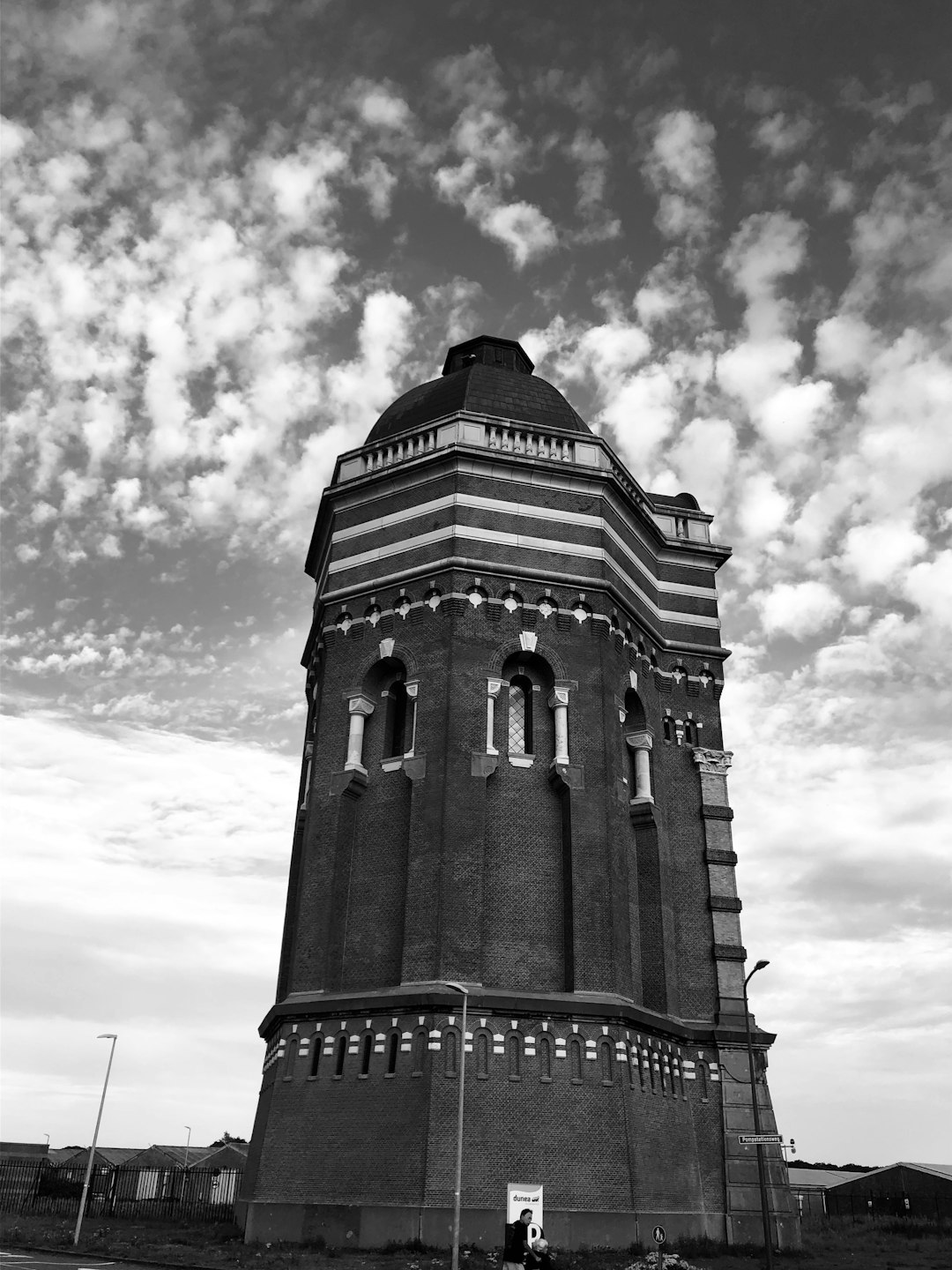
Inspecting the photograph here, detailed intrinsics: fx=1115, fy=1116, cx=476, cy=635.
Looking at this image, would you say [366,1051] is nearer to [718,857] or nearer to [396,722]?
[396,722]

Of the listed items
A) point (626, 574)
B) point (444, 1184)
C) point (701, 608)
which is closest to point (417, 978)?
point (444, 1184)

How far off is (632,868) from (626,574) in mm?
10209

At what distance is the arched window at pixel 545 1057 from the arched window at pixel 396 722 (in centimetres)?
938

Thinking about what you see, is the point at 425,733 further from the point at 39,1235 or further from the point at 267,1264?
the point at 39,1235

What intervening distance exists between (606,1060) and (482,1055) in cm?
338

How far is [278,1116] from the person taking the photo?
29.6 metres

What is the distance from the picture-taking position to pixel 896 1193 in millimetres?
69812

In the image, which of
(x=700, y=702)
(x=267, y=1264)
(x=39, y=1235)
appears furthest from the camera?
(x=700, y=702)

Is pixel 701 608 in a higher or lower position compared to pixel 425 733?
higher

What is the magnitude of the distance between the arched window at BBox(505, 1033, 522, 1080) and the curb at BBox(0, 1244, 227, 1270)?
7992mm

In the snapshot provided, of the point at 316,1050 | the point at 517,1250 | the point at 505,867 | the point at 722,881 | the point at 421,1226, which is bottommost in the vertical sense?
the point at 517,1250

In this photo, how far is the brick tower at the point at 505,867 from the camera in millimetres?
27922

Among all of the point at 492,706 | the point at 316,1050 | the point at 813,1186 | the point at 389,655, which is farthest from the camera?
the point at 813,1186

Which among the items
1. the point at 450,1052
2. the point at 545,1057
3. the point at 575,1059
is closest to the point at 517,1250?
the point at 450,1052
